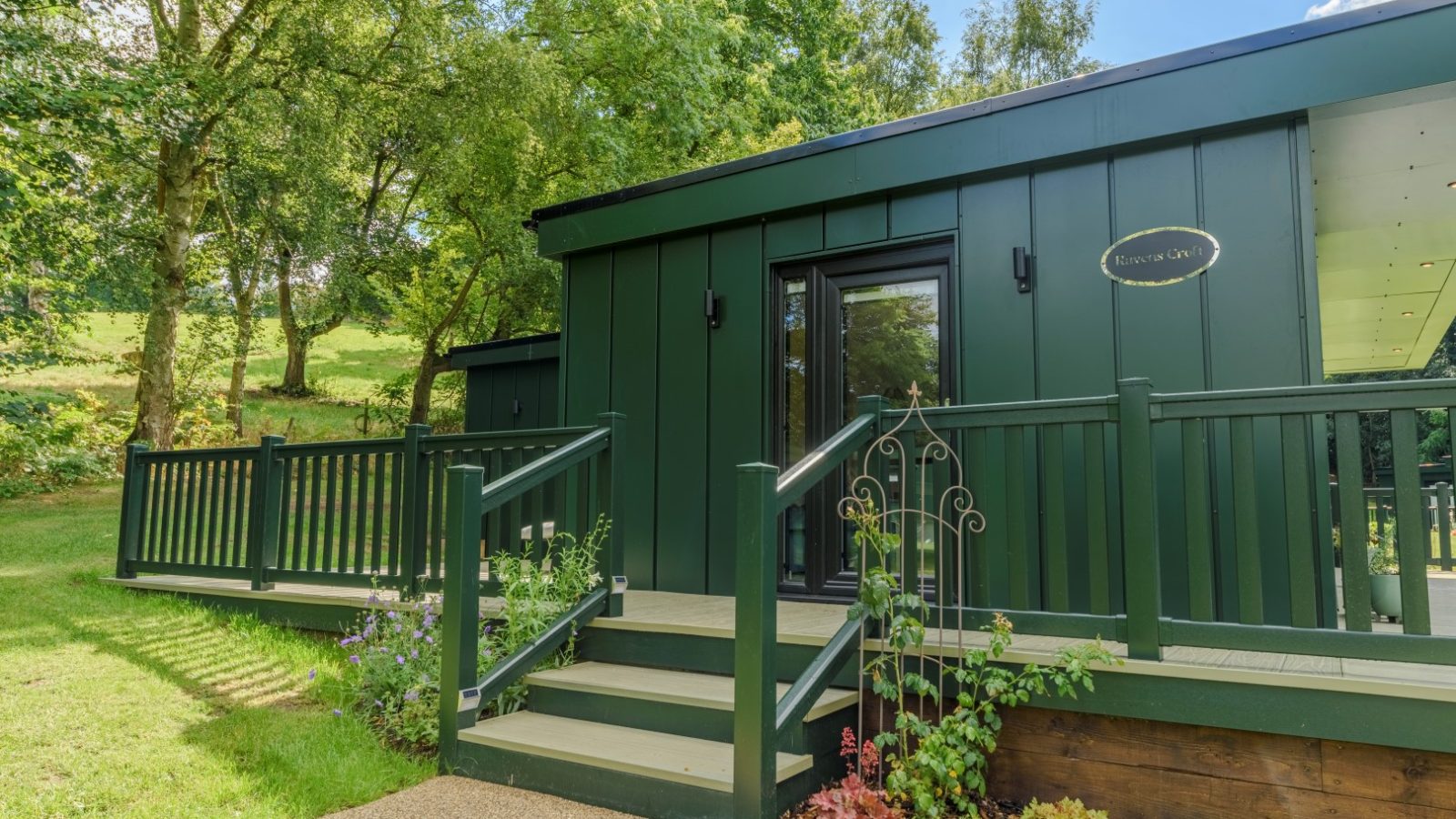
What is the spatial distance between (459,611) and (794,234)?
106 inches

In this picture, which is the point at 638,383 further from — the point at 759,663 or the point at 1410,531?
the point at 1410,531

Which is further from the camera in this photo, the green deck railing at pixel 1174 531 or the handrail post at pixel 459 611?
the handrail post at pixel 459 611

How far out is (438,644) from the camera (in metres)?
3.61

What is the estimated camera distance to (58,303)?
9617mm

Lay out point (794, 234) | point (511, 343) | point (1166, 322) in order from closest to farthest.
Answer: point (1166, 322) < point (794, 234) < point (511, 343)

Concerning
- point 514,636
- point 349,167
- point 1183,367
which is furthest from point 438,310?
point 1183,367

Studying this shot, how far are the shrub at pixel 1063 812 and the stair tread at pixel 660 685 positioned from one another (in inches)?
26.2

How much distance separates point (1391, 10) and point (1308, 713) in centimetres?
267

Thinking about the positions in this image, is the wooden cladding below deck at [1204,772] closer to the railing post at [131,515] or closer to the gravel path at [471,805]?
the gravel path at [471,805]

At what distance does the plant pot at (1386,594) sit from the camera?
4332 millimetres

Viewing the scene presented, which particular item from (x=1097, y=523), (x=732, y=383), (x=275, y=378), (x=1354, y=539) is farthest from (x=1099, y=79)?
(x=275, y=378)

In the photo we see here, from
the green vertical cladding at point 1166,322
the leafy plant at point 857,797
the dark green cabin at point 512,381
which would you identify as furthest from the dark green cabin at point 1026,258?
the dark green cabin at point 512,381

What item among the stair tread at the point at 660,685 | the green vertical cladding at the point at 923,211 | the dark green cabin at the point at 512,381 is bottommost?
the stair tread at the point at 660,685

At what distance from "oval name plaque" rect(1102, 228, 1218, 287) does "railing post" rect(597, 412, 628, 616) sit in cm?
233
